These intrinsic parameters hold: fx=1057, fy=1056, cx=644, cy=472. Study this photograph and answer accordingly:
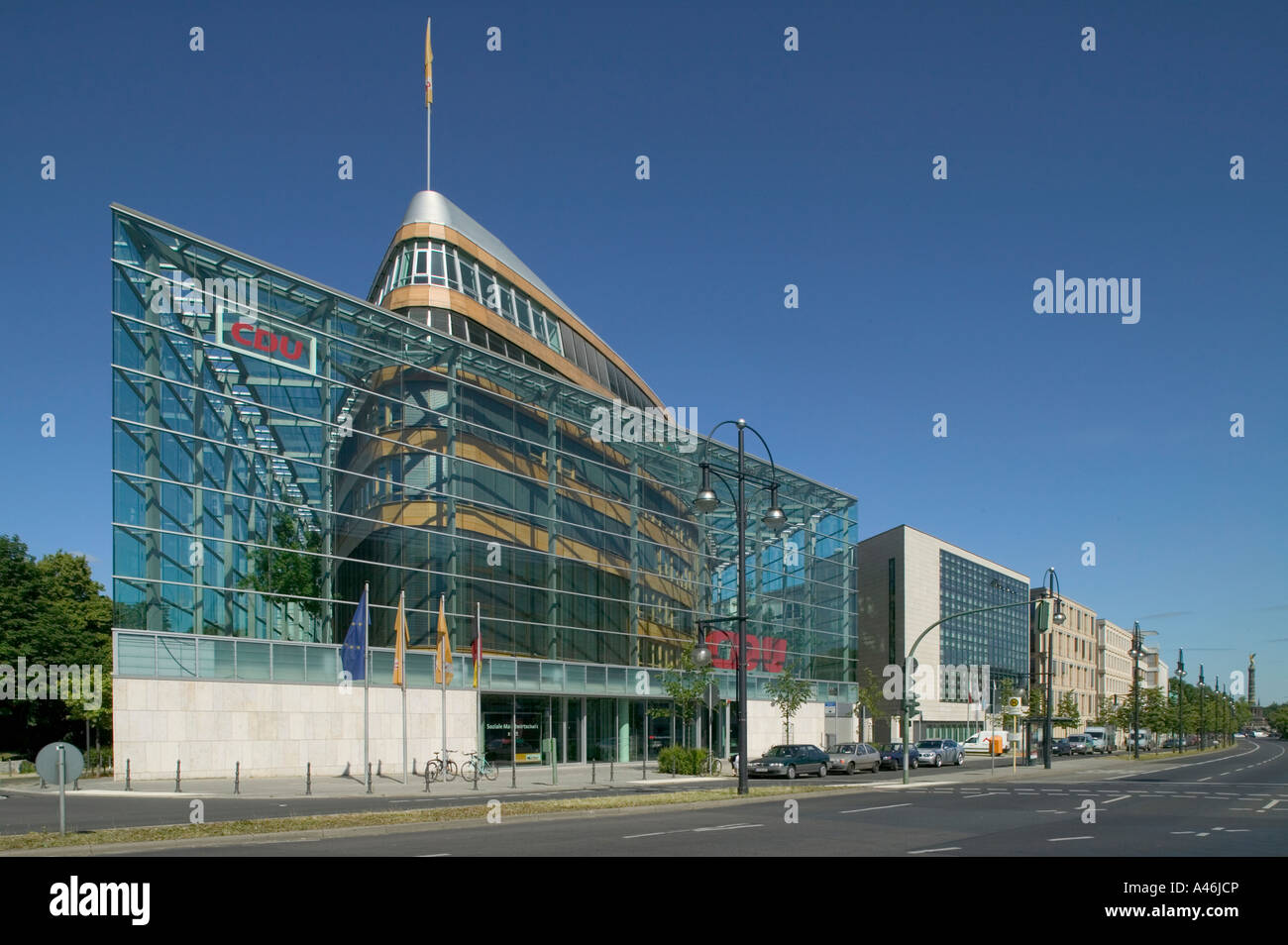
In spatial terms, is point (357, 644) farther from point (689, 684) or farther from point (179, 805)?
point (689, 684)

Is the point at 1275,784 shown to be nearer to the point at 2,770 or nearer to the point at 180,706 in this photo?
the point at 180,706

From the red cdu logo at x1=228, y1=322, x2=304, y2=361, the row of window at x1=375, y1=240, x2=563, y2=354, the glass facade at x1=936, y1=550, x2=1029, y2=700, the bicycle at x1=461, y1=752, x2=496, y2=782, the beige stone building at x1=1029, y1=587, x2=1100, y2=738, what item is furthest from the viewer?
the beige stone building at x1=1029, y1=587, x2=1100, y2=738

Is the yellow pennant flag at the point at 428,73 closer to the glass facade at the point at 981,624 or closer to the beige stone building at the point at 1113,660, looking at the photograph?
the glass facade at the point at 981,624

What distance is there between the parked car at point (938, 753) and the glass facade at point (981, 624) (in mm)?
29989

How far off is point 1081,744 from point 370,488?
6276 centimetres

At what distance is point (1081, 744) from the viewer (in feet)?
263

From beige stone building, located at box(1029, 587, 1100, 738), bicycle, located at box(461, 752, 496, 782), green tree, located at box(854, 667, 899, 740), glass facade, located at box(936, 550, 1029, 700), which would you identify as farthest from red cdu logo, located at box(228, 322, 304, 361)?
beige stone building, located at box(1029, 587, 1100, 738)

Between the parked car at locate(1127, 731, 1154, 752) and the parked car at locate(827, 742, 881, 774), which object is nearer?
the parked car at locate(827, 742, 881, 774)

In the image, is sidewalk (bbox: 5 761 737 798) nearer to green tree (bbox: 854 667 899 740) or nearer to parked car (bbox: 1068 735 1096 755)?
green tree (bbox: 854 667 899 740)

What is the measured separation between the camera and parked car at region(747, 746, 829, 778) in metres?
41.8

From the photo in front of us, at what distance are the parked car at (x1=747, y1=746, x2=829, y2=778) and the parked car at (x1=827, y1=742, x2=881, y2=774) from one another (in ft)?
4.44

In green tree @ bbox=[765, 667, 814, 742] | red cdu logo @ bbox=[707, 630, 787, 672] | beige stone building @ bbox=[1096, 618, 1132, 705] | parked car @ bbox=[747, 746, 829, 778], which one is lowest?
beige stone building @ bbox=[1096, 618, 1132, 705]
